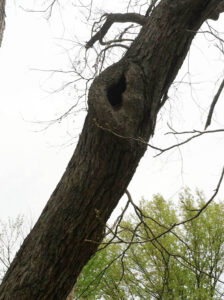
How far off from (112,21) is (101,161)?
282 centimetres

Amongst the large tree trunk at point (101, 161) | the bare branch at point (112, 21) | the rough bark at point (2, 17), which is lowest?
the large tree trunk at point (101, 161)

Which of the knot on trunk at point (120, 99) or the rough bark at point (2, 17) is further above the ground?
the rough bark at point (2, 17)

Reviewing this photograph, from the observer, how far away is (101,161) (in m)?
1.45

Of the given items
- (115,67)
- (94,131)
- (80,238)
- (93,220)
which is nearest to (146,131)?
(94,131)

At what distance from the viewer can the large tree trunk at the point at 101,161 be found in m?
Result: 1.36

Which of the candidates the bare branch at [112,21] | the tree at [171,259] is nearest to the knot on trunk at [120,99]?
the bare branch at [112,21]

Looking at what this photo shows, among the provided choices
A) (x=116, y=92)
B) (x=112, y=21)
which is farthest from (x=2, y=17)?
(x=116, y=92)

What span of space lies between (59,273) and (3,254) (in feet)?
38.3

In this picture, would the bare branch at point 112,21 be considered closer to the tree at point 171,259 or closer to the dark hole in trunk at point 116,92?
the dark hole in trunk at point 116,92

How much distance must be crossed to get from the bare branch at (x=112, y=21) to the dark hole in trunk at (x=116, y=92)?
1.93m

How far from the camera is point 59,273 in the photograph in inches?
53.6

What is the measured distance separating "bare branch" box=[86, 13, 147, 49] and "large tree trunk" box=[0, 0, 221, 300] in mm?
1744

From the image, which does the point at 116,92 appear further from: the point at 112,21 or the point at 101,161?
the point at 112,21

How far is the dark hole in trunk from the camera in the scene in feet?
5.26
